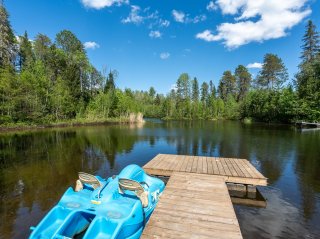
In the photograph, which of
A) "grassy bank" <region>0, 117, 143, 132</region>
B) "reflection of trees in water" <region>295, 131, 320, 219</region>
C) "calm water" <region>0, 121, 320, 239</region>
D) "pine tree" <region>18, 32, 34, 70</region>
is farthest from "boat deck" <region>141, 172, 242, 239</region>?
"pine tree" <region>18, 32, 34, 70</region>

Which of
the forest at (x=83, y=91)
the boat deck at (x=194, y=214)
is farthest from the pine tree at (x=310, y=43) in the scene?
the boat deck at (x=194, y=214)

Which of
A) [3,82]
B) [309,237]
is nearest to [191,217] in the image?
[309,237]

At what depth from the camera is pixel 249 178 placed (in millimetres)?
5902

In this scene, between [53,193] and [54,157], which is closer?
[53,193]

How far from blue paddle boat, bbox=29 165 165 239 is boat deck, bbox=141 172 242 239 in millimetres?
346

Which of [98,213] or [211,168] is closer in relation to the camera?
[98,213]

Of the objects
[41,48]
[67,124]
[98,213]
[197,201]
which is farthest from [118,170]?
[41,48]

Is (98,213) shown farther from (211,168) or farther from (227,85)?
(227,85)

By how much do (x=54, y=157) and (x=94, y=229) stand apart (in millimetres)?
9356

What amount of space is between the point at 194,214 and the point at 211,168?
329 centimetres

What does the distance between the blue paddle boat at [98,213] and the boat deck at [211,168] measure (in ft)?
7.37

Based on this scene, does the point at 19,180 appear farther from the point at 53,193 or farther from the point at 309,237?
the point at 309,237

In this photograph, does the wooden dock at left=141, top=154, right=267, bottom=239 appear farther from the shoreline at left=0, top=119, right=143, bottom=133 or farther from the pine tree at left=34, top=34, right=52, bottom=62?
the pine tree at left=34, top=34, right=52, bottom=62

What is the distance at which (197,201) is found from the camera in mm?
4148
